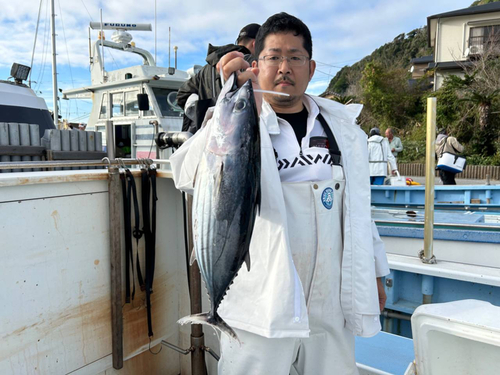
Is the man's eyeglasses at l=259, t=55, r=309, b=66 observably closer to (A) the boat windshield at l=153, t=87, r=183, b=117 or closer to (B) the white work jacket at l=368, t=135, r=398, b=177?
(B) the white work jacket at l=368, t=135, r=398, b=177

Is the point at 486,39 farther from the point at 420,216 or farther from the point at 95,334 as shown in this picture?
the point at 95,334

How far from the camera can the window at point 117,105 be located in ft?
33.2

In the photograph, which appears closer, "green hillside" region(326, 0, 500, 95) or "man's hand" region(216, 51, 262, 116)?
"man's hand" region(216, 51, 262, 116)

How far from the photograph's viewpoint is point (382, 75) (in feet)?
85.5

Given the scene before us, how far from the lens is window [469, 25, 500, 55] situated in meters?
23.7

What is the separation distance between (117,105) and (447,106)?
18.3 meters

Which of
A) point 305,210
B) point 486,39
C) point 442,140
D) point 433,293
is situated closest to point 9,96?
point 305,210

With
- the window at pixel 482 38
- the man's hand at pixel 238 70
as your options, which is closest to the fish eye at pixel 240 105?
the man's hand at pixel 238 70

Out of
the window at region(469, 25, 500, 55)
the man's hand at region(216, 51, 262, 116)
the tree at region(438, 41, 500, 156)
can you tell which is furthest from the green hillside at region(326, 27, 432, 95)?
the man's hand at region(216, 51, 262, 116)

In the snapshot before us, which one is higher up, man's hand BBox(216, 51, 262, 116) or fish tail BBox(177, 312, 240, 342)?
man's hand BBox(216, 51, 262, 116)

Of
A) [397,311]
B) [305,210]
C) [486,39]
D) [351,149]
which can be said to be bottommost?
[397,311]

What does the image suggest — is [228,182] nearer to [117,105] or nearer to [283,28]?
[283,28]

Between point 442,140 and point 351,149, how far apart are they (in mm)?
9707

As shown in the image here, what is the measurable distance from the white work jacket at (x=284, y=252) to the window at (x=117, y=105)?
30.3 feet
